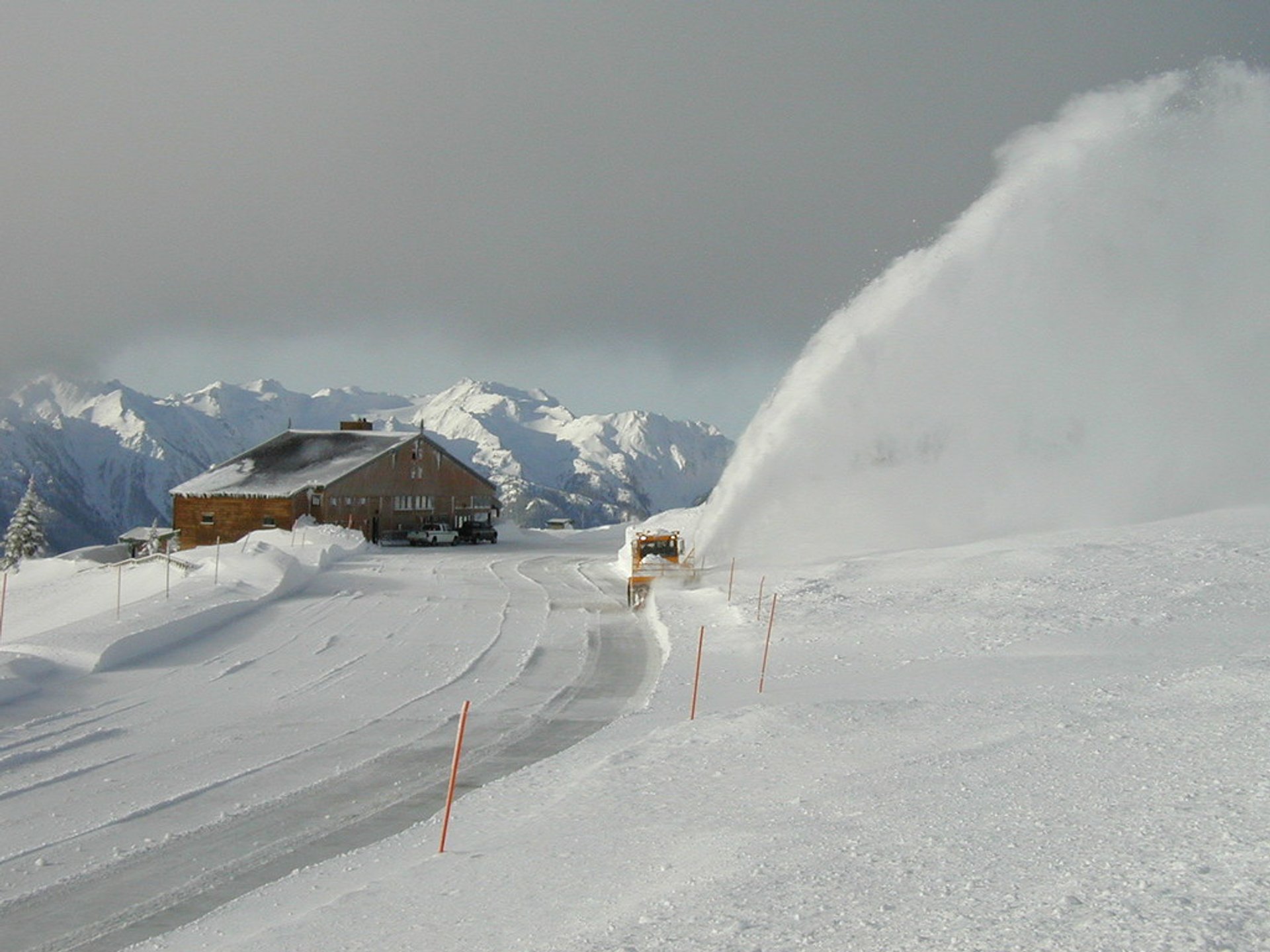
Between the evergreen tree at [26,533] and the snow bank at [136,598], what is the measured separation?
3675 cm

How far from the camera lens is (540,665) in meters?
22.6

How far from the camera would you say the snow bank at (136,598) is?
2116 centimetres

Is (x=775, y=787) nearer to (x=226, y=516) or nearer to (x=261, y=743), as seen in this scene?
(x=261, y=743)

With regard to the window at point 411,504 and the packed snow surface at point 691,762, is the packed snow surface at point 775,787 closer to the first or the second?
the packed snow surface at point 691,762

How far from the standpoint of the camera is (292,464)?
7262 cm

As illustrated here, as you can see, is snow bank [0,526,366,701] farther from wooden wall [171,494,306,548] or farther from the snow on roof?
the snow on roof

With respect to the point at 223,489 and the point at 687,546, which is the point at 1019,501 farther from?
the point at 223,489

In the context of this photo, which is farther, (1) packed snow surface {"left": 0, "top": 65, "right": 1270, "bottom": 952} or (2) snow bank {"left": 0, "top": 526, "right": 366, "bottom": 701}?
(2) snow bank {"left": 0, "top": 526, "right": 366, "bottom": 701}

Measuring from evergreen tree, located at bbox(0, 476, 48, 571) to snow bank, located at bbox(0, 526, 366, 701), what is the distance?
121 ft

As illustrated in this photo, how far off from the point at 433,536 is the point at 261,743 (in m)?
50.7

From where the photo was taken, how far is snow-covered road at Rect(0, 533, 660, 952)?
10.3m

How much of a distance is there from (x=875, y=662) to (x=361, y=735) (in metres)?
9.04

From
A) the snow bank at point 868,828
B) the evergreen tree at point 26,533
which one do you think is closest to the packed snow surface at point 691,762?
the snow bank at point 868,828

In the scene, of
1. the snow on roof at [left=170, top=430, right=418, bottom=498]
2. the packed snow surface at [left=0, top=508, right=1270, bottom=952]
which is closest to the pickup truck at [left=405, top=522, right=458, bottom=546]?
the snow on roof at [left=170, top=430, right=418, bottom=498]
